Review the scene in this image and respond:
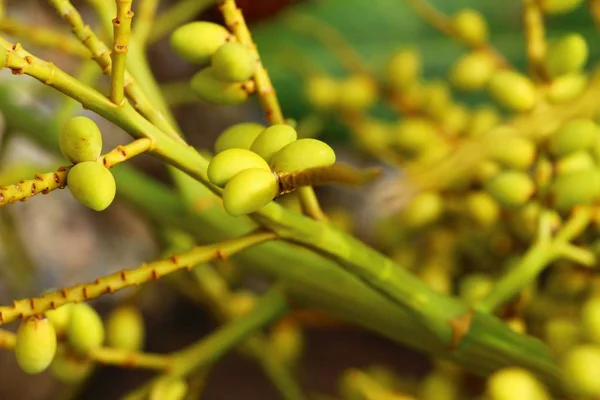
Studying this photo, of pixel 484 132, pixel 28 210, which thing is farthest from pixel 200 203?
pixel 28 210

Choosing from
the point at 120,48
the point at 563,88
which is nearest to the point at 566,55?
the point at 563,88

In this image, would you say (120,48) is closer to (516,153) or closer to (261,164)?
(261,164)

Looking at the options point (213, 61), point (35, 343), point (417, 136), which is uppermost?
point (417, 136)

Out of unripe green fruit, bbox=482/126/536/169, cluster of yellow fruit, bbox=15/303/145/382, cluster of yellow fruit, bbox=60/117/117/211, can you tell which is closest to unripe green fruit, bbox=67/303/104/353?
cluster of yellow fruit, bbox=15/303/145/382

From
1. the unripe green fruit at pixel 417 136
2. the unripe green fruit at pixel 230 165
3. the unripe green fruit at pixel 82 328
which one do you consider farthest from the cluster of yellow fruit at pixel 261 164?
the unripe green fruit at pixel 417 136

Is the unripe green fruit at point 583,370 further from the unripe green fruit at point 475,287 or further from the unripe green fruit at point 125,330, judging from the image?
the unripe green fruit at point 125,330

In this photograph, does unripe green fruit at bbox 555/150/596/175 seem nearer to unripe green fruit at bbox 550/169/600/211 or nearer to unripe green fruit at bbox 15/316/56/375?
unripe green fruit at bbox 550/169/600/211

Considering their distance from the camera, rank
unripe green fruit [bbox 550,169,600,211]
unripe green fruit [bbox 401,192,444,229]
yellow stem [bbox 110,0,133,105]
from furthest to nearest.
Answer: unripe green fruit [bbox 401,192,444,229] < unripe green fruit [bbox 550,169,600,211] < yellow stem [bbox 110,0,133,105]
